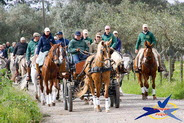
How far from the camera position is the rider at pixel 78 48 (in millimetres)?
15343

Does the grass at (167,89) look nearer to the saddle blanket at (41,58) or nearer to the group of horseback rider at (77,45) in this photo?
the group of horseback rider at (77,45)

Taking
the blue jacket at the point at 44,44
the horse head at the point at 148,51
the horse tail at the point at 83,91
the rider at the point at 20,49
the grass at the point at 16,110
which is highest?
the rider at the point at 20,49

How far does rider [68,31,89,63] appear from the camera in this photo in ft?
50.3

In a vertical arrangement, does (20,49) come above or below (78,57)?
above

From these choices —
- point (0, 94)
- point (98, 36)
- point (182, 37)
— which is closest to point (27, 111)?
point (0, 94)

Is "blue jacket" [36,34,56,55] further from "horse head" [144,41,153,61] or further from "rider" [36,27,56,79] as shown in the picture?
"horse head" [144,41,153,61]

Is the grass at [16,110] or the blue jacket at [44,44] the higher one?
the blue jacket at [44,44]

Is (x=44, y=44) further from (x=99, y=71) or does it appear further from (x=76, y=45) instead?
(x=99, y=71)

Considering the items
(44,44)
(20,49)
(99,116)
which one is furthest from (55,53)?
(20,49)

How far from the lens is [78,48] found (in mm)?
15414

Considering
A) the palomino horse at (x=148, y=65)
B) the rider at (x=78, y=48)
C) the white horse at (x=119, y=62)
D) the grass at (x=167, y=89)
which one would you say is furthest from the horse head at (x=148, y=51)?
the rider at (x=78, y=48)

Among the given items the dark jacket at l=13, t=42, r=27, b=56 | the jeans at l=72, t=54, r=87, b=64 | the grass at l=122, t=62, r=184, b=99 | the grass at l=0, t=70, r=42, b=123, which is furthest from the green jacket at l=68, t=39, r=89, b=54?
the dark jacket at l=13, t=42, r=27, b=56

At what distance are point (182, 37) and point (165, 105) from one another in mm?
15847

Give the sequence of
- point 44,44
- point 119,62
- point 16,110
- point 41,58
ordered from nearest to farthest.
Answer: point 16,110 < point 41,58 < point 44,44 < point 119,62
